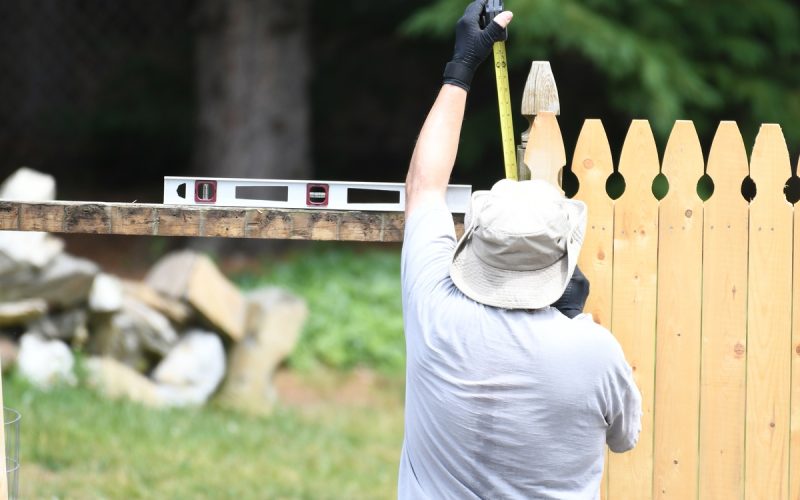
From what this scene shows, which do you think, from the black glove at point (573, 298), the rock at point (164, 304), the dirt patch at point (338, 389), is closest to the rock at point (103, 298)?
the rock at point (164, 304)

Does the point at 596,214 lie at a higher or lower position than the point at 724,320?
higher

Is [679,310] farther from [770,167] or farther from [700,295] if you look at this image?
[770,167]

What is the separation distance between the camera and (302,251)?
33.2 ft

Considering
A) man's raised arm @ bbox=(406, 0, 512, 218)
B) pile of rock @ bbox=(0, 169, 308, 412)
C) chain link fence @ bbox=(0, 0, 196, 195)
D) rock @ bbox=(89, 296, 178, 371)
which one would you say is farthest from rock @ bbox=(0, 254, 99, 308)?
chain link fence @ bbox=(0, 0, 196, 195)

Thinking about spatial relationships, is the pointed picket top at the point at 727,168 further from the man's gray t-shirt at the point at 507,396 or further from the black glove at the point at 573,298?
the man's gray t-shirt at the point at 507,396

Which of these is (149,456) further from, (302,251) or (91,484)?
(302,251)

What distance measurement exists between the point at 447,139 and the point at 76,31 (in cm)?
1128

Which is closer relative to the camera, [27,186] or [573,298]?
[573,298]

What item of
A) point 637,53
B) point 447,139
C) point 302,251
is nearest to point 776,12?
point 637,53

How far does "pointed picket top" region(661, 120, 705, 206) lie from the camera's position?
3.61 meters

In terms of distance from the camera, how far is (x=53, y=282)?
6797mm

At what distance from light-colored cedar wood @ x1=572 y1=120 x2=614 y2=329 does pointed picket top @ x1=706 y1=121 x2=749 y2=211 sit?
34 cm

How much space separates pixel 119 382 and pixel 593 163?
13.4ft

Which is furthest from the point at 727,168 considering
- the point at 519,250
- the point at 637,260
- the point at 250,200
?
the point at 250,200
